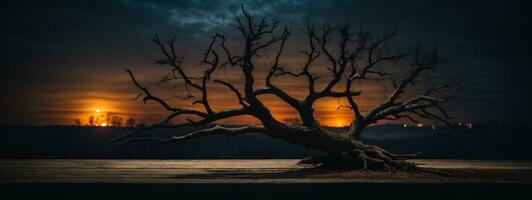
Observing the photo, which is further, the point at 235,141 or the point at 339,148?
the point at 235,141

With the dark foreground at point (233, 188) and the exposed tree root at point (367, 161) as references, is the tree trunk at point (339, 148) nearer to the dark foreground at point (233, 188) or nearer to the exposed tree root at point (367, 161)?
the exposed tree root at point (367, 161)

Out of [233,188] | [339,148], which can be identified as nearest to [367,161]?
[339,148]

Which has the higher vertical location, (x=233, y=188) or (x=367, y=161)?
(x=367, y=161)

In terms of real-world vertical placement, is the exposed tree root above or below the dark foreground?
above

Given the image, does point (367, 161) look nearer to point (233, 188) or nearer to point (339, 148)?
point (339, 148)

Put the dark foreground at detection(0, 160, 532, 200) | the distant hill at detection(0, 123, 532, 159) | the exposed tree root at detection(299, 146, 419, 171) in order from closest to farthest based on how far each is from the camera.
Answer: the dark foreground at detection(0, 160, 532, 200)
the exposed tree root at detection(299, 146, 419, 171)
the distant hill at detection(0, 123, 532, 159)

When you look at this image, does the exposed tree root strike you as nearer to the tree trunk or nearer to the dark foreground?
the tree trunk

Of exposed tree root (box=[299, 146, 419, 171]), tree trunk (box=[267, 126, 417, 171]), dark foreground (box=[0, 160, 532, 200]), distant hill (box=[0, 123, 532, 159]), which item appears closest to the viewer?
dark foreground (box=[0, 160, 532, 200])

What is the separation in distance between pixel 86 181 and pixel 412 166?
915 cm

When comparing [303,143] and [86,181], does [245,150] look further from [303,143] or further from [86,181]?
[86,181]

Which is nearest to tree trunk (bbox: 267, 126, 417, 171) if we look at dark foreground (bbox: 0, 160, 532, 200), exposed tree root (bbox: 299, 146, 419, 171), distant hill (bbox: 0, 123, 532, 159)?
exposed tree root (bbox: 299, 146, 419, 171)

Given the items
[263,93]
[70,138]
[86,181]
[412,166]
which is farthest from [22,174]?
[70,138]

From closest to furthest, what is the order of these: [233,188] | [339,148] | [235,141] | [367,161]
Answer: [233,188] < [367,161] < [339,148] < [235,141]

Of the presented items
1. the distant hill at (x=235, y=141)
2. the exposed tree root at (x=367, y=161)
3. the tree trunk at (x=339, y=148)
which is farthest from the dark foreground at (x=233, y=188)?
the distant hill at (x=235, y=141)
